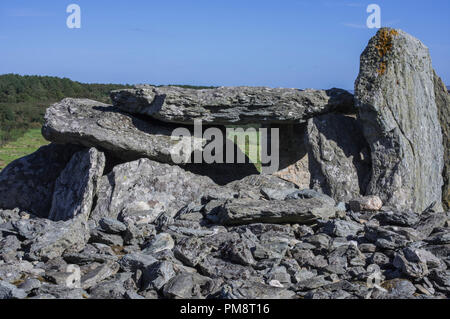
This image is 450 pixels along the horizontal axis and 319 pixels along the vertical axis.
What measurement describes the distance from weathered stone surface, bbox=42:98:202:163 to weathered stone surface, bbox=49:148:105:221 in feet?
1.12

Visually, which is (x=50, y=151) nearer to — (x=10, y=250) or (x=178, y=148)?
(x=178, y=148)

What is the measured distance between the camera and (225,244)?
652 centimetres

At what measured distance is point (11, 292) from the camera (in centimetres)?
518

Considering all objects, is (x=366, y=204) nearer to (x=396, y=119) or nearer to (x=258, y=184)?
(x=396, y=119)

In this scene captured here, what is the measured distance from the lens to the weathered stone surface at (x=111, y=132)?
9578mm

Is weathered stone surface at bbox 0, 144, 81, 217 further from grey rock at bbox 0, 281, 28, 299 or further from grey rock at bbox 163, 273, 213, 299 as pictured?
grey rock at bbox 163, 273, 213, 299

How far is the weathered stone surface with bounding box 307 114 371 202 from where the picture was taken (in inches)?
374

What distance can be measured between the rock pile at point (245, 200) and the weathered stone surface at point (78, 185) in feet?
0.10

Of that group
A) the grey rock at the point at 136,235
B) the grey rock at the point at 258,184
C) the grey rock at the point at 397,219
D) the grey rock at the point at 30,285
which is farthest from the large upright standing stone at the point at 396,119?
the grey rock at the point at 30,285

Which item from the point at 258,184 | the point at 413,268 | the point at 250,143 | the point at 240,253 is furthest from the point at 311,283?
the point at 250,143

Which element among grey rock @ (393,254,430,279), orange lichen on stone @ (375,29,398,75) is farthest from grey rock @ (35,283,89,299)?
Result: orange lichen on stone @ (375,29,398,75)

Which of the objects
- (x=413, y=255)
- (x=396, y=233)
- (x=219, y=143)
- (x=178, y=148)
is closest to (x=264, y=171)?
(x=219, y=143)

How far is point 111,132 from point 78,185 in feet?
4.11

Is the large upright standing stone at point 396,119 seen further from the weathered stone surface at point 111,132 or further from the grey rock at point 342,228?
the weathered stone surface at point 111,132
